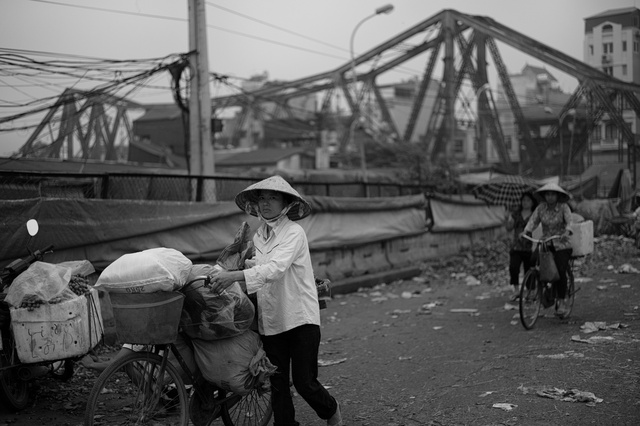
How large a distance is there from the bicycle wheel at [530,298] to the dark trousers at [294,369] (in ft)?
→ 15.5

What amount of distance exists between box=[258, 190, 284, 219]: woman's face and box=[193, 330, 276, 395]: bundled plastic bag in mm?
791

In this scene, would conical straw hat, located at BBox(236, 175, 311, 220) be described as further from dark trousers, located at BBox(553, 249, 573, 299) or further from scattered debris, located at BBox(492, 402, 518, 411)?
dark trousers, located at BBox(553, 249, 573, 299)

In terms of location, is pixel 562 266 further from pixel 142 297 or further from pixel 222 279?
pixel 142 297

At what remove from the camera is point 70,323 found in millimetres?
5043

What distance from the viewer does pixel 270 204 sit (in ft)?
14.4

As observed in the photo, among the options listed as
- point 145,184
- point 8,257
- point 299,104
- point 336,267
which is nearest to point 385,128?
point 299,104

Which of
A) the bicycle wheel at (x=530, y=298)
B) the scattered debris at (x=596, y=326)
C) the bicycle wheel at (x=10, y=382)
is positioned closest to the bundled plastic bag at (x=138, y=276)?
the bicycle wheel at (x=10, y=382)

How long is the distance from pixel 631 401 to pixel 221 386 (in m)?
3.26

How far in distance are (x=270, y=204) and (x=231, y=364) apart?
1.02 m

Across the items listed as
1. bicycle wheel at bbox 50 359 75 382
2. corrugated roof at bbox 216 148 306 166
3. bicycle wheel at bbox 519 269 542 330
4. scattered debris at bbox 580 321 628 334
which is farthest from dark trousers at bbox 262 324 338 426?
corrugated roof at bbox 216 148 306 166

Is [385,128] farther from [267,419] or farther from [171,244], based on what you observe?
[267,419]

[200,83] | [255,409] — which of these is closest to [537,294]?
[255,409]

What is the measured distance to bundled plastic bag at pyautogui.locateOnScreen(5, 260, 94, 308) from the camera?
4.96 metres

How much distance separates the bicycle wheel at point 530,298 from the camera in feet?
27.9
